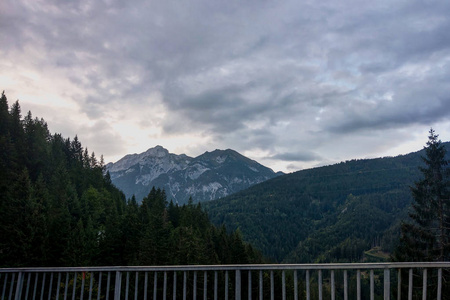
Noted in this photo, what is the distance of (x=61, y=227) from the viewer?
120ft

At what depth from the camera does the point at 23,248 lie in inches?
1194

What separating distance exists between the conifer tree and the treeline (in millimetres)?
24337

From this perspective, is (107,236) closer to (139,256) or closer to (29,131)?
Result: (139,256)

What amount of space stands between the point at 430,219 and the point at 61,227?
122ft

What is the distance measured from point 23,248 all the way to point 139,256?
43.5 feet

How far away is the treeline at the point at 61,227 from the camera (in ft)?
105

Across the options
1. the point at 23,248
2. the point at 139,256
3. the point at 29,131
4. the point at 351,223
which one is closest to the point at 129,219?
Answer: the point at 139,256

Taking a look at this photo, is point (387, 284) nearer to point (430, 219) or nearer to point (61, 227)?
point (430, 219)

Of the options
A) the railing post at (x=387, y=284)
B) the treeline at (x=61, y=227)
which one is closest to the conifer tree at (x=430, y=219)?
the railing post at (x=387, y=284)

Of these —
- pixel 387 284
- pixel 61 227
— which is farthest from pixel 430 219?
pixel 61 227

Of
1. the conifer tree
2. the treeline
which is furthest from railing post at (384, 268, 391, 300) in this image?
the treeline

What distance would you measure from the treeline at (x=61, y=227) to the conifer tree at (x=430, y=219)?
2434cm

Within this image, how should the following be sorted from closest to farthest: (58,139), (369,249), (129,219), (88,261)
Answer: (88,261), (129,219), (58,139), (369,249)

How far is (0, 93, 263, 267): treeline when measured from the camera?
32.1 meters
